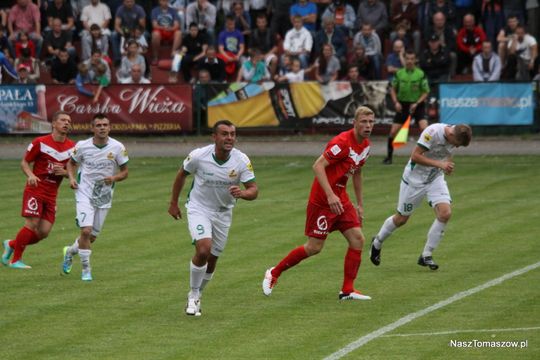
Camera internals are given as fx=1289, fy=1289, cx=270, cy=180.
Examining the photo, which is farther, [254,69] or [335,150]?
[254,69]

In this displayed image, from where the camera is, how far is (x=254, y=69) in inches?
1289

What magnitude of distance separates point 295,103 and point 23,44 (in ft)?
25.6

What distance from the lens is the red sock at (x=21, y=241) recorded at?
16.2 m

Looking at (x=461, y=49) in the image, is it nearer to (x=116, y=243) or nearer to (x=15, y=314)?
(x=116, y=243)

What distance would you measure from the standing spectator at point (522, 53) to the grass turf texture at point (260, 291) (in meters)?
8.73

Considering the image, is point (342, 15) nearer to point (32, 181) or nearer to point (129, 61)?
point (129, 61)

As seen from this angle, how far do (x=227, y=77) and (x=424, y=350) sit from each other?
23006mm

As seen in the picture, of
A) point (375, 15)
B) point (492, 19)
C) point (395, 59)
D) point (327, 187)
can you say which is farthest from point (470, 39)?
point (327, 187)

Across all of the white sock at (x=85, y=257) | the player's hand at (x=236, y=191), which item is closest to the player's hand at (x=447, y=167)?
the player's hand at (x=236, y=191)

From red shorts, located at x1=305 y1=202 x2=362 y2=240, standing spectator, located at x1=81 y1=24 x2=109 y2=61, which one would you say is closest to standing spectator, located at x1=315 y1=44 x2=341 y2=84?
standing spectator, located at x1=81 y1=24 x2=109 y2=61

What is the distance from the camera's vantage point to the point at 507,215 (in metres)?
20.9

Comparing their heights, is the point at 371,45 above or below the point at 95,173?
below

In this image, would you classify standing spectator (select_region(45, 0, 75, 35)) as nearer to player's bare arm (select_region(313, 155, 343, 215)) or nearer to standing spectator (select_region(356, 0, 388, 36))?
standing spectator (select_region(356, 0, 388, 36))

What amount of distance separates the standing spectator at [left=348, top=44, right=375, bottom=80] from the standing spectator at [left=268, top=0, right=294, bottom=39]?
284 cm
